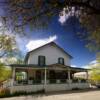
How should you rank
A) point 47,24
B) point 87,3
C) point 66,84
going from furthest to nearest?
point 66,84, point 47,24, point 87,3

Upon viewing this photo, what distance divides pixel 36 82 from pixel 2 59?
14433mm

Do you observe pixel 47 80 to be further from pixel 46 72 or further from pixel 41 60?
pixel 41 60

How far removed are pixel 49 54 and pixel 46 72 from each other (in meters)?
3.84

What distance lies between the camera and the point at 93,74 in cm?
4353

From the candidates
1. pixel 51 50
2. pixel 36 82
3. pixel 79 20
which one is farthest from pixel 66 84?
pixel 79 20

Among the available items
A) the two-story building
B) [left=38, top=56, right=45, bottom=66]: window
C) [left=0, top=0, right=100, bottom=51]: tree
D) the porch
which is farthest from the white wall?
[left=0, top=0, right=100, bottom=51]: tree

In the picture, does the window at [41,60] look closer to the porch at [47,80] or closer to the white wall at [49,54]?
the white wall at [49,54]

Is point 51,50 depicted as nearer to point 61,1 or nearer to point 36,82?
point 36,82

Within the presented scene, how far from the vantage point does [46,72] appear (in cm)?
3409

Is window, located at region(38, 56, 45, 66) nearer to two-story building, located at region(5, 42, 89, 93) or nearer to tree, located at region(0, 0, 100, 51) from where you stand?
two-story building, located at region(5, 42, 89, 93)

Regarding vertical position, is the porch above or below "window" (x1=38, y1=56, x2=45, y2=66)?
below

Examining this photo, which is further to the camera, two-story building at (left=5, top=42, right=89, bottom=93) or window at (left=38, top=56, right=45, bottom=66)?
window at (left=38, top=56, right=45, bottom=66)

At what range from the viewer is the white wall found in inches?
1358

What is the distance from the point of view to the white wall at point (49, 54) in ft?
113
